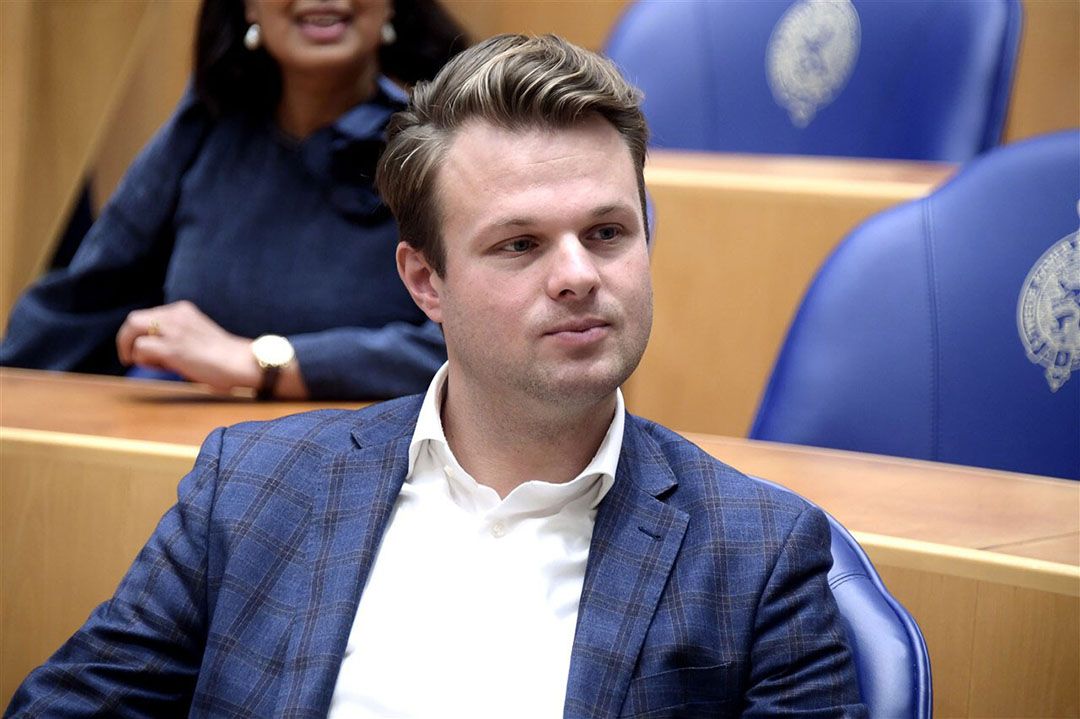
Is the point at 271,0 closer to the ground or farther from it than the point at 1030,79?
closer to the ground

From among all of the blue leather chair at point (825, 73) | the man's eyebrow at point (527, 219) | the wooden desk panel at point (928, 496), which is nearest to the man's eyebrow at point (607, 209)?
the man's eyebrow at point (527, 219)

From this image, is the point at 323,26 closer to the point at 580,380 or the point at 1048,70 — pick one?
the point at 580,380

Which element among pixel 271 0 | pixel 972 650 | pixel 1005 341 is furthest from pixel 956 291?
pixel 271 0

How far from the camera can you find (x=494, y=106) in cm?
86

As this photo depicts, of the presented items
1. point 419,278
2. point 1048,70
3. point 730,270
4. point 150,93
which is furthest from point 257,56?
point 1048,70

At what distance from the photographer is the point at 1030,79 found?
2172 millimetres

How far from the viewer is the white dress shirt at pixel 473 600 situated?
812mm

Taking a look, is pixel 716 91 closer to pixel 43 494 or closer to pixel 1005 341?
pixel 1005 341

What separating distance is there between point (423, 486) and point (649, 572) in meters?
0.16

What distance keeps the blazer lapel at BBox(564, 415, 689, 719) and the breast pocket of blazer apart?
0.01m

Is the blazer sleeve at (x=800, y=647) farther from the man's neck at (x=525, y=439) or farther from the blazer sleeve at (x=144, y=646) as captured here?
the blazer sleeve at (x=144, y=646)

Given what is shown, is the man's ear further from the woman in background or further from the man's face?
the woman in background

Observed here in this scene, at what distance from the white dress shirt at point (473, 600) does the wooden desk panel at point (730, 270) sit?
2.14 feet

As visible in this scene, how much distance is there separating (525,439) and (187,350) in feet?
1.74
